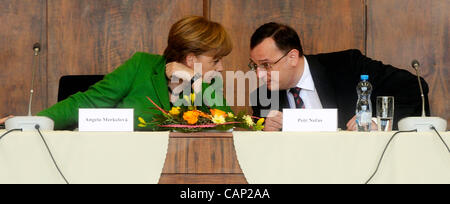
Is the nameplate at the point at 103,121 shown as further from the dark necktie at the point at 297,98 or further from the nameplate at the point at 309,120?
the dark necktie at the point at 297,98

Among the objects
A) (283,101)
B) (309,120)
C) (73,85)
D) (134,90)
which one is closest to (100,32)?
(73,85)

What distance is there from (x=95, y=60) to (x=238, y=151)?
1.91 m

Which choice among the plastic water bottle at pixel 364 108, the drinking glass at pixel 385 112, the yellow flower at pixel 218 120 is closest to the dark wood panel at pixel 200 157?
the yellow flower at pixel 218 120

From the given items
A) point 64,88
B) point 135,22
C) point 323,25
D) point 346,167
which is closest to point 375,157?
point 346,167

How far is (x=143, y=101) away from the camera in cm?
212

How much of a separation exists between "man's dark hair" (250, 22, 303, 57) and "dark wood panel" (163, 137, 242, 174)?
1113 millimetres

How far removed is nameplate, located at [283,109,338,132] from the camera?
1.45 meters

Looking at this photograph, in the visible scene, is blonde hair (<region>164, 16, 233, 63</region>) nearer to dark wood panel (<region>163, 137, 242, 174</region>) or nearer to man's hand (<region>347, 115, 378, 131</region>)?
man's hand (<region>347, 115, 378, 131</region>)

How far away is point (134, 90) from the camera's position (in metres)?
2.13

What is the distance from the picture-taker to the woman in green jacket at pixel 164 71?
6.86ft

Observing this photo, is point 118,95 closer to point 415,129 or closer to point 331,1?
point 415,129

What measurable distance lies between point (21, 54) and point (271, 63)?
1558 millimetres

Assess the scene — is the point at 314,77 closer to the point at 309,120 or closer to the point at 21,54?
the point at 309,120

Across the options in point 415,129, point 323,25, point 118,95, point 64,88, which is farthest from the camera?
point 323,25
